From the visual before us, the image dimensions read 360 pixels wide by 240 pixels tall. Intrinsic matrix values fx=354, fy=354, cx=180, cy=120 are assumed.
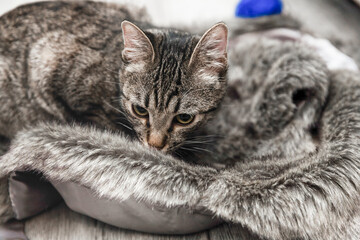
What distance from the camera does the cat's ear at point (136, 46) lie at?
1.08 metres

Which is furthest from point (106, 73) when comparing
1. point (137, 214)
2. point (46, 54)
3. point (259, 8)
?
point (259, 8)

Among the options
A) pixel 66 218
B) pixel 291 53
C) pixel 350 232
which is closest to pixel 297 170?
pixel 350 232

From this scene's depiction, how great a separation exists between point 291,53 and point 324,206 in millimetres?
766

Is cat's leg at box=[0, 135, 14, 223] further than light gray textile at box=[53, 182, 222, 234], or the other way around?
cat's leg at box=[0, 135, 14, 223]

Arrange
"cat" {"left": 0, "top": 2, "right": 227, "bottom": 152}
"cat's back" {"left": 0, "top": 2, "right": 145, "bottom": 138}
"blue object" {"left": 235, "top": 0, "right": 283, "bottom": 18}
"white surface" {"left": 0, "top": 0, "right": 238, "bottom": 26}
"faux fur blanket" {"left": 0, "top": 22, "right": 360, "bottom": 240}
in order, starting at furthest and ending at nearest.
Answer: "white surface" {"left": 0, "top": 0, "right": 238, "bottom": 26}, "blue object" {"left": 235, "top": 0, "right": 283, "bottom": 18}, "cat's back" {"left": 0, "top": 2, "right": 145, "bottom": 138}, "cat" {"left": 0, "top": 2, "right": 227, "bottom": 152}, "faux fur blanket" {"left": 0, "top": 22, "right": 360, "bottom": 240}

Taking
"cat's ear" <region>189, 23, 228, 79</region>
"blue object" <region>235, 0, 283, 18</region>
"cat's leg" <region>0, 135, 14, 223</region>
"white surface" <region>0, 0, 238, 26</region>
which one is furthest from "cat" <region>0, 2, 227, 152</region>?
"blue object" <region>235, 0, 283, 18</region>

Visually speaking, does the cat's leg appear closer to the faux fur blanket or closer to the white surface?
the faux fur blanket

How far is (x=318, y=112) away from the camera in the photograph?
4.83ft

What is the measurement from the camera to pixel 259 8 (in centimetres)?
198

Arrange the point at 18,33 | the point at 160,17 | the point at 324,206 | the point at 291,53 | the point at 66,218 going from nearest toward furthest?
the point at 324,206
the point at 66,218
the point at 18,33
the point at 291,53
the point at 160,17

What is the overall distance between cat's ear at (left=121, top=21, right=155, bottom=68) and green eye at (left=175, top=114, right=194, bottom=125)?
0.68ft

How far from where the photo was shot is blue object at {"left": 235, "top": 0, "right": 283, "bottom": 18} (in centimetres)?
198

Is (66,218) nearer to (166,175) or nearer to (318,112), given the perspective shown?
(166,175)

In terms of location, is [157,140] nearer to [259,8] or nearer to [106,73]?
[106,73]
